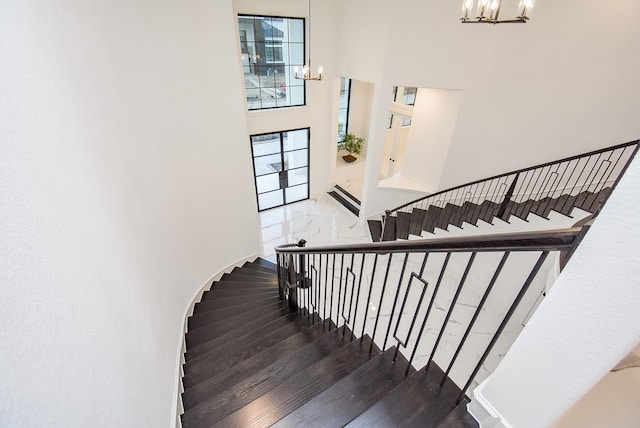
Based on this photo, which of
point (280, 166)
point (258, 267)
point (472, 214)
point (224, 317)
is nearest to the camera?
point (224, 317)

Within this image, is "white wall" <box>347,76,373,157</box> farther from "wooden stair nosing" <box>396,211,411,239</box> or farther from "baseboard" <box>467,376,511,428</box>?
"baseboard" <box>467,376,511,428</box>

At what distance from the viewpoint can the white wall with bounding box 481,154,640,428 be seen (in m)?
0.78

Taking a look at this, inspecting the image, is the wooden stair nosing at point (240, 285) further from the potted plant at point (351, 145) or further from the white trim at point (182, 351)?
the potted plant at point (351, 145)

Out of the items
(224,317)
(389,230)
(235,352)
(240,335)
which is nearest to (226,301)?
(224,317)

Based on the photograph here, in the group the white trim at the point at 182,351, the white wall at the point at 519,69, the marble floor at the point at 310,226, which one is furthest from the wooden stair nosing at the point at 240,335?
the white wall at the point at 519,69

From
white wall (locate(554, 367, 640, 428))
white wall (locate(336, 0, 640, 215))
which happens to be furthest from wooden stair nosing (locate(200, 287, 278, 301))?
white wall (locate(336, 0, 640, 215))

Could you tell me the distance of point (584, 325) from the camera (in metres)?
0.90

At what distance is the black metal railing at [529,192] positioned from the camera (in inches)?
185

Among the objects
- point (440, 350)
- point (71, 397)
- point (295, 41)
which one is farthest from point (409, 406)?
point (295, 41)

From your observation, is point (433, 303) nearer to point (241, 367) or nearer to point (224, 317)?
point (241, 367)

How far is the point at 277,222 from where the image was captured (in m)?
7.12

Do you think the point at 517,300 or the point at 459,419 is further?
the point at 459,419

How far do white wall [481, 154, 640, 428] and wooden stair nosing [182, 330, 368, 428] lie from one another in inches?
48.0

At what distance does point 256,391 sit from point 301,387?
1.10ft
